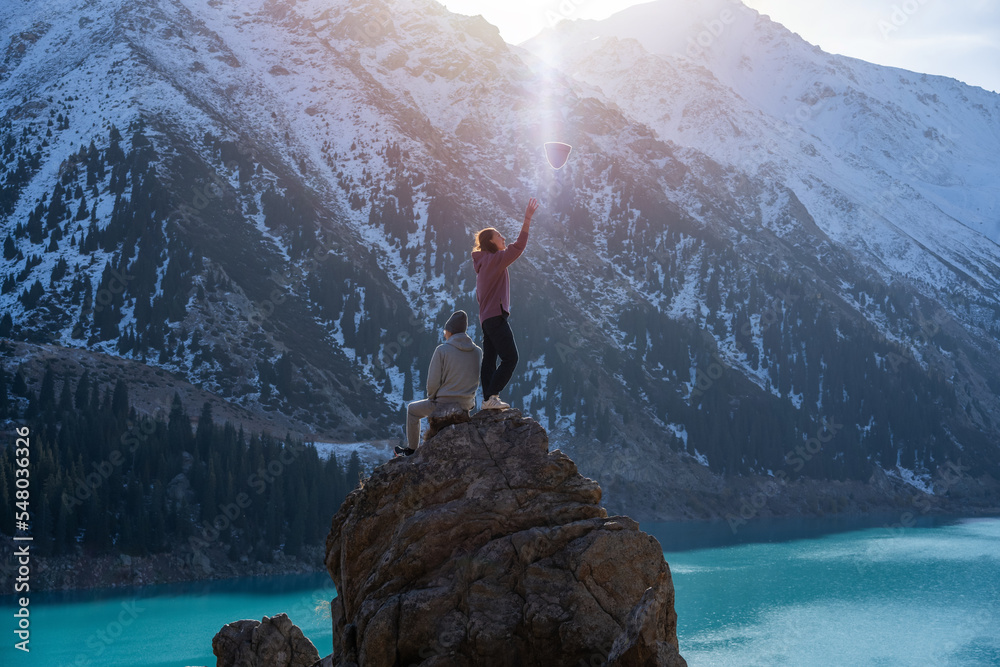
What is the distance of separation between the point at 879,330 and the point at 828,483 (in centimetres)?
4950

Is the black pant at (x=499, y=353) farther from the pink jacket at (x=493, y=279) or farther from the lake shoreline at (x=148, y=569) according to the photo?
the lake shoreline at (x=148, y=569)

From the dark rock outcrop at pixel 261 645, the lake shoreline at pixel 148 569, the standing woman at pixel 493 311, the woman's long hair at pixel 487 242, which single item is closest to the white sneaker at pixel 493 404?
the standing woman at pixel 493 311

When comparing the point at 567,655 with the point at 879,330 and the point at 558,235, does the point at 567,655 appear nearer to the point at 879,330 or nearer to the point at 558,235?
the point at 558,235

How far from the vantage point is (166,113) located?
150 m

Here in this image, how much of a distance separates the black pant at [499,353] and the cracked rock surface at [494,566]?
0.69m

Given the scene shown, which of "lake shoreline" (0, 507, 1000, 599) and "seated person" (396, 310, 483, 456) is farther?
"lake shoreline" (0, 507, 1000, 599)

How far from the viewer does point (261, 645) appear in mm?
21984

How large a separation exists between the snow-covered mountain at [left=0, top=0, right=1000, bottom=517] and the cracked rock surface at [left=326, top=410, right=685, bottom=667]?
104290 mm

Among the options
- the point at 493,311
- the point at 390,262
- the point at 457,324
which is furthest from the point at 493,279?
the point at 390,262

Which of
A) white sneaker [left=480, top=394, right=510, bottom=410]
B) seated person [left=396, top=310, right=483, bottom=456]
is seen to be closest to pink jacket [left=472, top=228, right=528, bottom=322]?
seated person [left=396, top=310, right=483, bottom=456]

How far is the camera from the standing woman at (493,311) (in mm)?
13742

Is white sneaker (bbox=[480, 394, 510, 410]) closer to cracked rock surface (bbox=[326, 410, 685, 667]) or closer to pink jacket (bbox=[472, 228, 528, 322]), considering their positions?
cracked rock surface (bbox=[326, 410, 685, 667])

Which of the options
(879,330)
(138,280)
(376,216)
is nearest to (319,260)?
(376,216)

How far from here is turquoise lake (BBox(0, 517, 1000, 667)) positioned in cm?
5472
